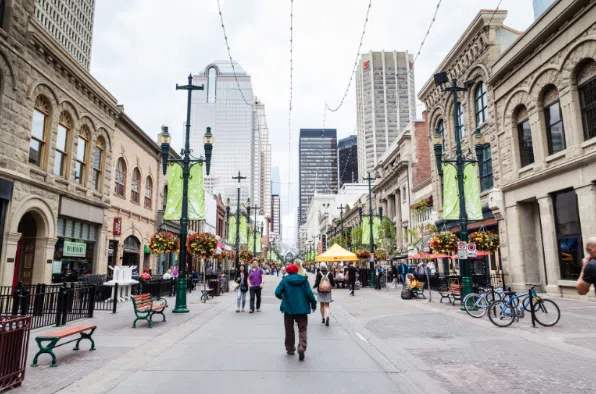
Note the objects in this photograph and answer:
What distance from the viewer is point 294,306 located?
830 cm

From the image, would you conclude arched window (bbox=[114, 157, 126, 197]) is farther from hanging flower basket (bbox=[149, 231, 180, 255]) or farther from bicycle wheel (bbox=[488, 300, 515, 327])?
bicycle wheel (bbox=[488, 300, 515, 327])

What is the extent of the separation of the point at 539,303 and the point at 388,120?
6528 inches

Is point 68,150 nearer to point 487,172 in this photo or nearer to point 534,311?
point 534,311

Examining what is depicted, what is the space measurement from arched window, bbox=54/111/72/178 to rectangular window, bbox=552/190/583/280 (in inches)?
978

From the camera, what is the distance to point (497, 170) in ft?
85.3

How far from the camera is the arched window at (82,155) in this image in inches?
869

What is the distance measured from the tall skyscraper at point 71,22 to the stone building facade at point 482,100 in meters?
74.0

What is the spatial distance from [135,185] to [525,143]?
84.7 feet

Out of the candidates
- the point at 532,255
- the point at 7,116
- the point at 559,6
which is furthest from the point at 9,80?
the point at 532,255

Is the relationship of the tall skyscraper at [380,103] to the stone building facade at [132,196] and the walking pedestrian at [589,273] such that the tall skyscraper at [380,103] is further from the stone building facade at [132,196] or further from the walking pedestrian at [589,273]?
the walking pedestrian at [589,273]

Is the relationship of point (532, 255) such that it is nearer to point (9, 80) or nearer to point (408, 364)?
point (408, 364)

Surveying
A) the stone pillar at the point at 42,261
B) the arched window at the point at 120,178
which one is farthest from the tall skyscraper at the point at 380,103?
the stone pillar at the point at 42,261

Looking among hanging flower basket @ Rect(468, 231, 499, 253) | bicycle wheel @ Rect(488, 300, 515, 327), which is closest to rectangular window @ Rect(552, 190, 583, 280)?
hanging flower basket @ Rect(468, 231, 499, 253)

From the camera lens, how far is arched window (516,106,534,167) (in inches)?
919
